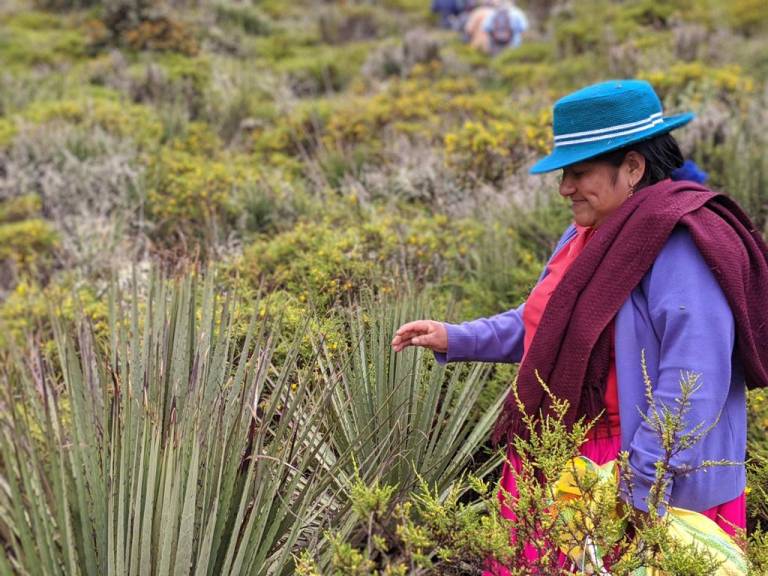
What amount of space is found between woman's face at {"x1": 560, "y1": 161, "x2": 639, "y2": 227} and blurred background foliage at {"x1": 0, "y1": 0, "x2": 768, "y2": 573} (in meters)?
0.82

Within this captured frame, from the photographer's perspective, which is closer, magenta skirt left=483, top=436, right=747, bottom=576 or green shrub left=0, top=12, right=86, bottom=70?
magenta skirt left=483, top=436, right=747, bottom=576

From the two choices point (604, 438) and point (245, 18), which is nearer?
point (604, 438)

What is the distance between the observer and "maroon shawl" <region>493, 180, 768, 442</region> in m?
1.64

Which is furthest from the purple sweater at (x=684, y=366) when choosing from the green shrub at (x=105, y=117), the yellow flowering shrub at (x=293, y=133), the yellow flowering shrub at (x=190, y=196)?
the green shrub at (x=105, y=117)

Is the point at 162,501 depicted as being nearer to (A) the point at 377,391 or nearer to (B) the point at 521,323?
(A) the point at 377,391

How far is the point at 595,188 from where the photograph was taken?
189 cm

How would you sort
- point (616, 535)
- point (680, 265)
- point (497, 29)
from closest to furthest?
point (616, 535) → point (680, 265) → point (497, 29)

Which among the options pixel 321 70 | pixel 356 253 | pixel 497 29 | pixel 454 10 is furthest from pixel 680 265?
pixel 454 10

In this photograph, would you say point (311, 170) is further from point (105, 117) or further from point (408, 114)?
point (105, 117)

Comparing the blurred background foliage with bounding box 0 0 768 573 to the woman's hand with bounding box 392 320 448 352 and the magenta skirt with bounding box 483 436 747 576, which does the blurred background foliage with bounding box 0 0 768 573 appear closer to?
the woman's hand with bounding box 392 320 448 352

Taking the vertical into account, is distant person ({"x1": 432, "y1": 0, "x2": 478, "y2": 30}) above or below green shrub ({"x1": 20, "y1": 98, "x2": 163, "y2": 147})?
above

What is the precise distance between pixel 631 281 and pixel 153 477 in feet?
3.82

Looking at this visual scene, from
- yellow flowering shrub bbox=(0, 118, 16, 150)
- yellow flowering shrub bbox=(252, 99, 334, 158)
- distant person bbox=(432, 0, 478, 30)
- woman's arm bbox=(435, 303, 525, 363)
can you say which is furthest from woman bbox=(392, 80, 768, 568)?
distant person bbox=(432, 0, 478, 30)

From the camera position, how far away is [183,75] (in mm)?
10133
